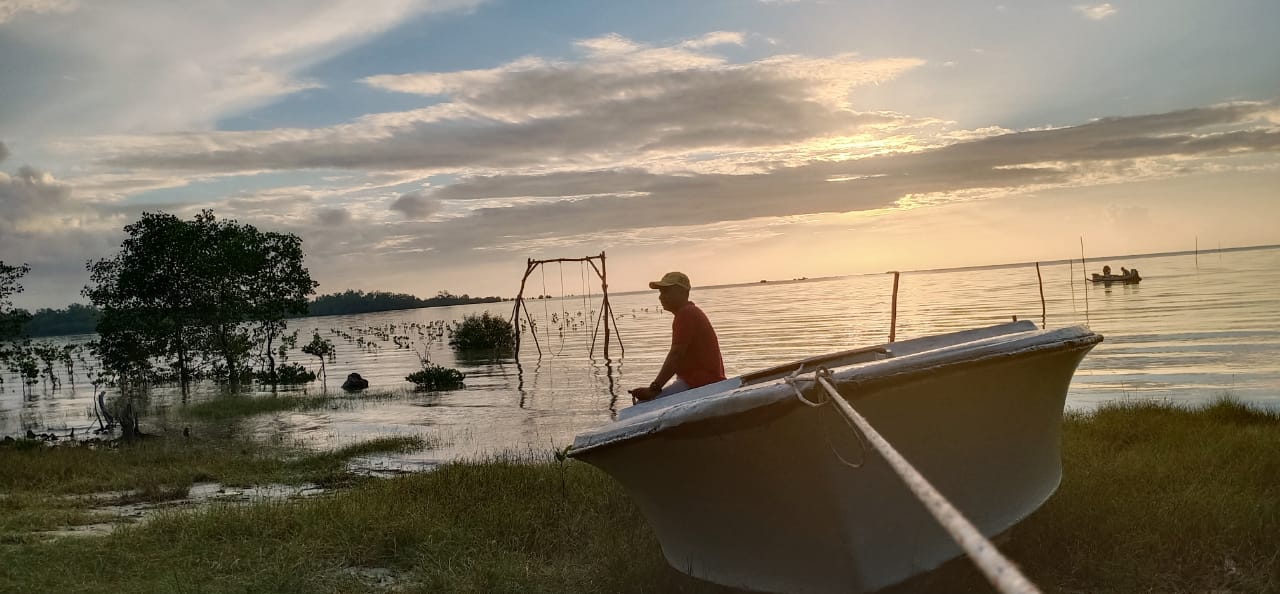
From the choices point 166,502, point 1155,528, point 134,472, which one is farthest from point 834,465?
point 134,472

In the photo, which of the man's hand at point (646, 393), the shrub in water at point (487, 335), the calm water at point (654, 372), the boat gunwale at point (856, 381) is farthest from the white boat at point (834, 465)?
the shrub in water at point (487, 335)

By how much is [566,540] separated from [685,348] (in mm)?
1933

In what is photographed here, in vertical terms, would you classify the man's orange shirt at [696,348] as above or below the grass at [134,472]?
above

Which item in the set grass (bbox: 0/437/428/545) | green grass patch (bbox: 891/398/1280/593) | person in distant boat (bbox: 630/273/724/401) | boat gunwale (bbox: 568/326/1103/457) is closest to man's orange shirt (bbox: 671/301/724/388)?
person in distant boat (bbox: 630/273/724/401)

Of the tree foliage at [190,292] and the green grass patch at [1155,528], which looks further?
the tree foliage at [190,292]

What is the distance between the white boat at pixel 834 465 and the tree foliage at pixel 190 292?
25759 mm

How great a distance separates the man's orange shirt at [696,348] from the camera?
732cm

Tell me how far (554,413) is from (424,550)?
12.2 metres

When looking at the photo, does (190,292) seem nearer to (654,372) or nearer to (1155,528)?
(654,372)

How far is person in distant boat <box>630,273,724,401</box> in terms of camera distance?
288 inches

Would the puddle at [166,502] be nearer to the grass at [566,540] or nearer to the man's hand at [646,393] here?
the grass at [566,540]

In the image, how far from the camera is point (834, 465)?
4.43 meters

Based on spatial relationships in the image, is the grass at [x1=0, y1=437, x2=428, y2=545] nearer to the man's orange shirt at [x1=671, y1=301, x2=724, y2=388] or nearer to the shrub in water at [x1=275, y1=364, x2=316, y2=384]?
the man's orange shirt at [x1=671, y1=301, x2=724, y2=388]

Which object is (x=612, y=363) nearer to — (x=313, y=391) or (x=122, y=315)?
(x=313, y=391)
